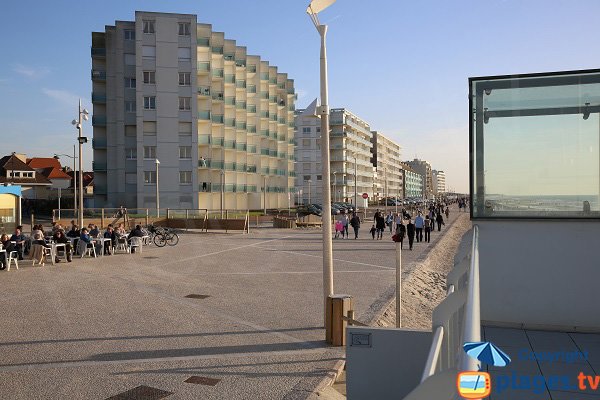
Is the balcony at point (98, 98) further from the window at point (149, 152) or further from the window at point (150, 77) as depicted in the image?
the window at point (149, 152)

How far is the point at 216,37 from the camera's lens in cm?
6100

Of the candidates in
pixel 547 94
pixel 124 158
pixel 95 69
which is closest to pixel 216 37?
pixel 95 69

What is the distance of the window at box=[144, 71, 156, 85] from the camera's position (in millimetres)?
54000

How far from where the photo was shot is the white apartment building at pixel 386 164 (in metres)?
131

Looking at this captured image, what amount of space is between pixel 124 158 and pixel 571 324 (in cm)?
5407

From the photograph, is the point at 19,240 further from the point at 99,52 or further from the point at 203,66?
the point at 99,52

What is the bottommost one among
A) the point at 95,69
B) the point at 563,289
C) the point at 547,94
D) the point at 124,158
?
the point at 563,289

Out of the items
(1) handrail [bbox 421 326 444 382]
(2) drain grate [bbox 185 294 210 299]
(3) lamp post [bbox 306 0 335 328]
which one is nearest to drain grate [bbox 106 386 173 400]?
(3) lamp post [bbox 306 0 335 328]

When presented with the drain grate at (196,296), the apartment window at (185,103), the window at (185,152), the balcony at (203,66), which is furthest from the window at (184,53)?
the drain grate at (196,296)

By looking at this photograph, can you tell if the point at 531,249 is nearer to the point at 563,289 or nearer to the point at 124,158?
the point at 563,289

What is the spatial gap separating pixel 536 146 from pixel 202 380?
5.42 metres

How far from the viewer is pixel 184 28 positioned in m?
54.9

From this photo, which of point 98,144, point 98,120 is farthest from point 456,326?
point 98,120

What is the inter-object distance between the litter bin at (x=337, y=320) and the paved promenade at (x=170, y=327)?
0.24 m
